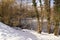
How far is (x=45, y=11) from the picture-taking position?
8.77 metres

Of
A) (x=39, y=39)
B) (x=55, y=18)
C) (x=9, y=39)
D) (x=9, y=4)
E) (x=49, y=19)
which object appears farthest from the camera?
(x=9, y=4)

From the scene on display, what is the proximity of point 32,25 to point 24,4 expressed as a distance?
146 cm

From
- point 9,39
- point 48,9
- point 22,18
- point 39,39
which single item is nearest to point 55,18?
point 48,9

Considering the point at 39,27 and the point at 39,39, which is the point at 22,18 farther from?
the point at 39,39

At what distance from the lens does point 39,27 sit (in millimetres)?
9180

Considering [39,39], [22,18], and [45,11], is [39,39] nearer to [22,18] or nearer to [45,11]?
[45,11]

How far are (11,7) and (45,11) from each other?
277 centimetres

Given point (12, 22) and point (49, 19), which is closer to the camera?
point (49, 19)

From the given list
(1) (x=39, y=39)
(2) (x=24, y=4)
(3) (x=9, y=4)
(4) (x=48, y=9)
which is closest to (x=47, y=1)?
Result: (4) (x=48, y=9)

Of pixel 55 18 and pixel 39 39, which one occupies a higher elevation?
pixel 55 18

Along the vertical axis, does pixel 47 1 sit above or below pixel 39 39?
above

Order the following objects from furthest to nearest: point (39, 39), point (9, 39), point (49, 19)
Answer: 1. point (49, 19)
2. point (39, 39)
3. point (9, 39)

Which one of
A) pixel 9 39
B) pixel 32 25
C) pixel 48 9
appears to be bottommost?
pixel 32 25

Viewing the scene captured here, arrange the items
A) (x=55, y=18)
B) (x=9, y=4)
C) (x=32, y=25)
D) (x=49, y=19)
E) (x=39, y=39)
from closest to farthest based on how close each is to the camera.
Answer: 1. (x=39, y=39)
2. (x=55, y=18)
3. (x=49, y=19)
4. (x=9, y=4)
5. (x=32, y=25)
